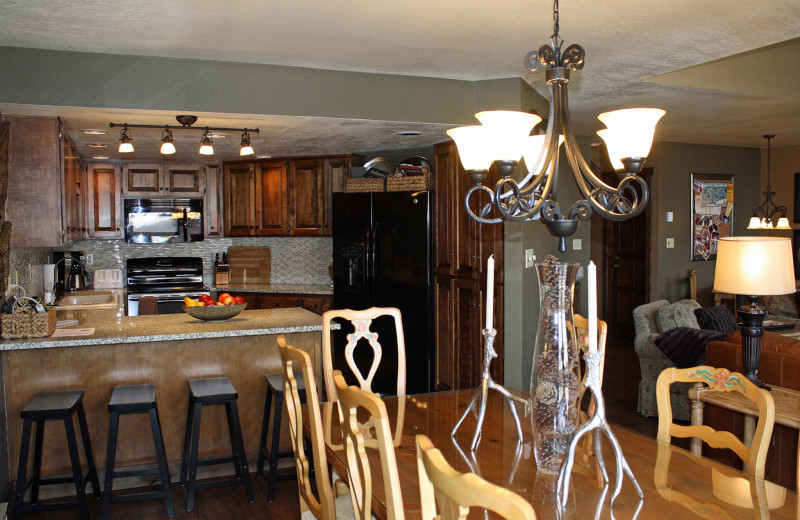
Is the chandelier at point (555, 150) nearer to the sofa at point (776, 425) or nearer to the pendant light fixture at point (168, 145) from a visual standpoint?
the sofa at point (776, 425)

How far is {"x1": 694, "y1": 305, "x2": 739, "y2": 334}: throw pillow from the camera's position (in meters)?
4.98

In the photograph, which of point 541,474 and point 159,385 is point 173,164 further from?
point 541,474

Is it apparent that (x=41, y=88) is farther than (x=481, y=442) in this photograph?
Yes

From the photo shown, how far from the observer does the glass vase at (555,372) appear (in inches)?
73.9

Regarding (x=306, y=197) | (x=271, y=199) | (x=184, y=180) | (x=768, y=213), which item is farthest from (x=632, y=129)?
(x=768, y=213)

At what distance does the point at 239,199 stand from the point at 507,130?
5.06m

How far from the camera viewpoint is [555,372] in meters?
1.88

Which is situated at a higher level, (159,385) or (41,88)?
(41,88)

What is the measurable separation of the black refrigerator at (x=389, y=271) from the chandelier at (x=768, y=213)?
3926 millimetres

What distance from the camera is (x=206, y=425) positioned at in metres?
3.90

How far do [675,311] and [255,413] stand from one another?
117 inches

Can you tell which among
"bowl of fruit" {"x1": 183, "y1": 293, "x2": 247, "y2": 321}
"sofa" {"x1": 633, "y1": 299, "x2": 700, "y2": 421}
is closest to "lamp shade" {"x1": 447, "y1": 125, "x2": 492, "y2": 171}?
"bowl of fruit" {"x1": 183, "y1": 293, "x2": 247, "y2": 321}

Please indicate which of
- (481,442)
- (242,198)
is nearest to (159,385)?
(481,442)

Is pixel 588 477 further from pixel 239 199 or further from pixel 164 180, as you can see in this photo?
pixel 164 180
